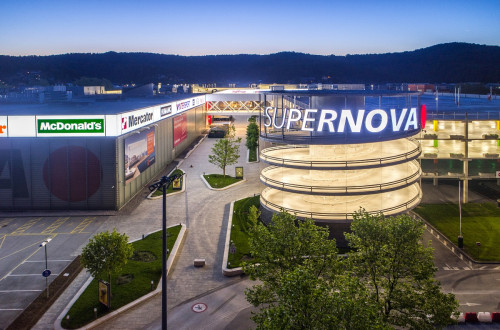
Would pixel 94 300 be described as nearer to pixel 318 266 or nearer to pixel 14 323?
pixel 14 323

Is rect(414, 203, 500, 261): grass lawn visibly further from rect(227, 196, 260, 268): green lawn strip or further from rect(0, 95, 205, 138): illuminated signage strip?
rect(0, 95, 205, 138): illuminated signage strip

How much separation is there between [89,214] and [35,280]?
14877 mm

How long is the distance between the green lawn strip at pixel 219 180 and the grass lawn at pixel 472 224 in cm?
2354

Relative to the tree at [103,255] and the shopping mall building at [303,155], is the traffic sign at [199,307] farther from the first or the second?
the shopping mall building at [303,155]

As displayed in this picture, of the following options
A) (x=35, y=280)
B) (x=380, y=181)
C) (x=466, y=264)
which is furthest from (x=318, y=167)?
(x=35, y=280)

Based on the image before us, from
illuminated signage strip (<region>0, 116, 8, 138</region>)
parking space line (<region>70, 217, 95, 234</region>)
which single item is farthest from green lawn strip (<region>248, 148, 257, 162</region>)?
illuminated signage strip (<region>0, 116, 8, 138</region>)

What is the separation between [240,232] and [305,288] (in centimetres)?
2260

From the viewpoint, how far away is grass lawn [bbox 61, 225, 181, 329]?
77.3 ft

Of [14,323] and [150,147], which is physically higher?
[150,147]

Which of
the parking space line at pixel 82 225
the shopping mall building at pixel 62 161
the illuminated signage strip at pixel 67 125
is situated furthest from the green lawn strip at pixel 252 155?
the parking space line at pixel 82 225

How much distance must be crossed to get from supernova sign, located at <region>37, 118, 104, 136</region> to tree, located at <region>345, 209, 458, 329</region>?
2965 cm

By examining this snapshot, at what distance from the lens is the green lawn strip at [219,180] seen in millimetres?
55106

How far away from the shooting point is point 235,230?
38094 mm

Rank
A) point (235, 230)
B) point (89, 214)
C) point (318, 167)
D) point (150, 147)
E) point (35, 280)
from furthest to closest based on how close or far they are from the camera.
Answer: point (150, 147) → point (89, 214) → point (235, 230) → point (318, 167) → point (35, 280)
